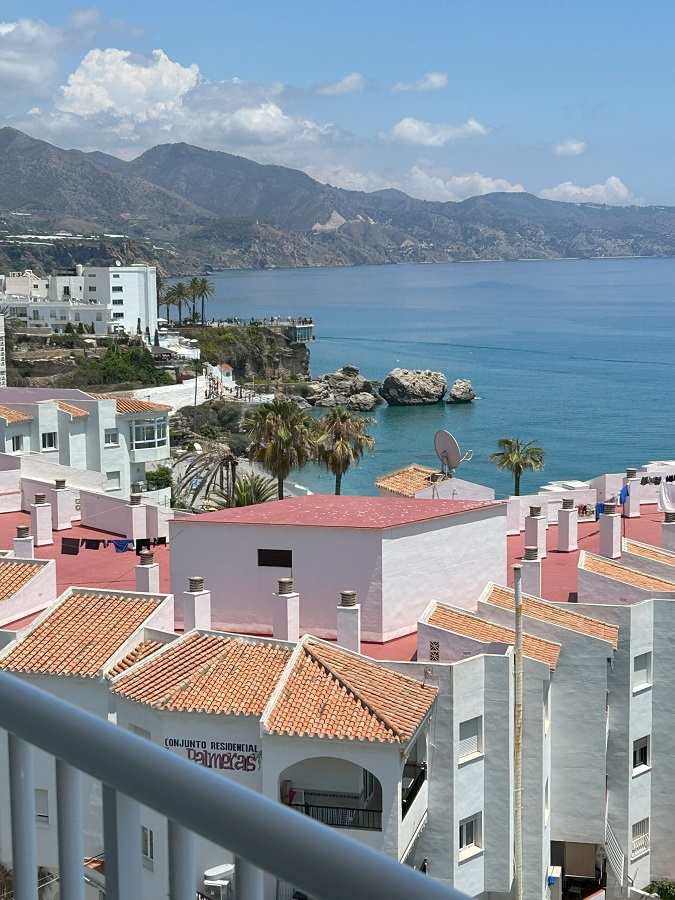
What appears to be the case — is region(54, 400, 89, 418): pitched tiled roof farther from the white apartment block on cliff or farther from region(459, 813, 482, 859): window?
the white apartment block on cliff

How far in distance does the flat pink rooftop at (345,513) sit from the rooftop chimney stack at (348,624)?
5.95 feet

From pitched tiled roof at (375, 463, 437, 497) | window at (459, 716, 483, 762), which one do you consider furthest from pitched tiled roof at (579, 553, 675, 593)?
pitched tiled roof at (375, 463, 437, 497)

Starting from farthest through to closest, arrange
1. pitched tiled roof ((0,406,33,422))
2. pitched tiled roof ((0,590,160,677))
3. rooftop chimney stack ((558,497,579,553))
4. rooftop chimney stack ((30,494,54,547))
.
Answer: pitched tiled roof ((0,406,33,422))
rooftop chimney stack ((30,494,54,547))
rooftop chimney stack ((558,497,579,553))
pitched tiled roof ((0,590,160,677))

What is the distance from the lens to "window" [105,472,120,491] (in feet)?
156

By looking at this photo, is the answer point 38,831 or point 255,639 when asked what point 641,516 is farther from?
point 38,831

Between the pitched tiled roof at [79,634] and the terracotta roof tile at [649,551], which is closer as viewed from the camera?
the pitched tiled roof at [79,634]

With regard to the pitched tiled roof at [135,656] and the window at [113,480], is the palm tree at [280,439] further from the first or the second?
the pitched tiled roof at [135,656]

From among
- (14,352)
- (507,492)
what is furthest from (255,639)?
(14,352)

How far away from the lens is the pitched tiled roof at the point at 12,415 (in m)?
43.9

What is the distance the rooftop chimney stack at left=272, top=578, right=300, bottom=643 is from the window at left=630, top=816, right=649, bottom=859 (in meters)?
7.84

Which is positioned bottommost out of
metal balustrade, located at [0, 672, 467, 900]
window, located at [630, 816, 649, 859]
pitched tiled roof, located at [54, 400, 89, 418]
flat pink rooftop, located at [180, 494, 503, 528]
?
window, located at [630, 816, 649, 859]

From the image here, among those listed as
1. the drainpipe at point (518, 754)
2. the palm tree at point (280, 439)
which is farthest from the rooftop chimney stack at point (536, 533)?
the palm tree at point (280, 439)

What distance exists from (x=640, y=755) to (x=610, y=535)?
229 inches

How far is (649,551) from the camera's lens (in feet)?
88.5
